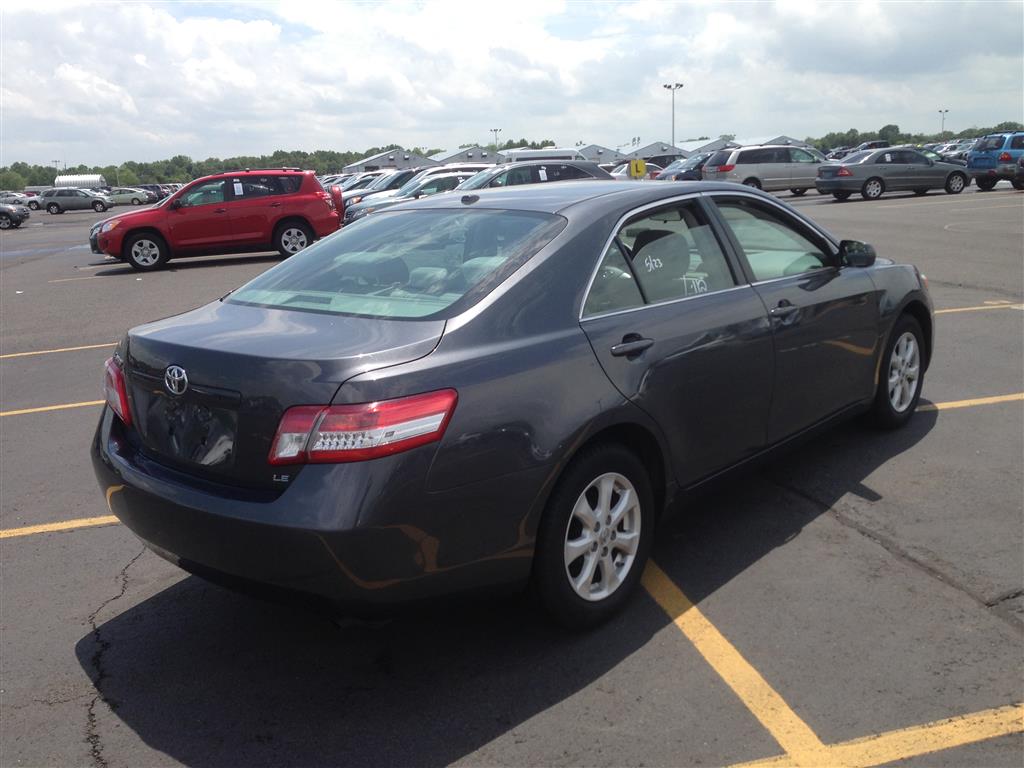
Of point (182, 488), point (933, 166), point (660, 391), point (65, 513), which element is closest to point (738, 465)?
point (660, 391)

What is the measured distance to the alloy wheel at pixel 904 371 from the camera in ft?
18.7

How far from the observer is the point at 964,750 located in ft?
9.59

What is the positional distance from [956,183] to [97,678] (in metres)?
32.9

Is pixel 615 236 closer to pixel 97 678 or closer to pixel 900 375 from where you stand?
pixel 97 678

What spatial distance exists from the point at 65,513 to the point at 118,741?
7.75 ft

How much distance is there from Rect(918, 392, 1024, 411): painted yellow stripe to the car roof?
2.53m

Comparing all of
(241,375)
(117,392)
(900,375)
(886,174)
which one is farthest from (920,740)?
(886,174)

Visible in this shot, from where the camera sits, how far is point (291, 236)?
1928cm

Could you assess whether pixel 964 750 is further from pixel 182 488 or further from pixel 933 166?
pixel 933 166

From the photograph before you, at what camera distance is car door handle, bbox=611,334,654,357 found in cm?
364

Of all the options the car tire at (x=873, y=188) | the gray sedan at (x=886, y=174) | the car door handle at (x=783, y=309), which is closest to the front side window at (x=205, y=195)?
the car door handle at (x=783, y=309)

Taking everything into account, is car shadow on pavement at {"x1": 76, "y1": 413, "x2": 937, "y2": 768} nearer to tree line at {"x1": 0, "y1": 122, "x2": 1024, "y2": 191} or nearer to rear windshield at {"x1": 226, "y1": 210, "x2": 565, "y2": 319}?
rear windshield at {"x1": 226, "y1": 210, "x2": 565, "y2": 319}

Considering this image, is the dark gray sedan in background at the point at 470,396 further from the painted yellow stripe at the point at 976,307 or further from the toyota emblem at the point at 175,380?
the painted yellow stripe at the point at 976,307

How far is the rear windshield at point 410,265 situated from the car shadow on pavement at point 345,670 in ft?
3.72
